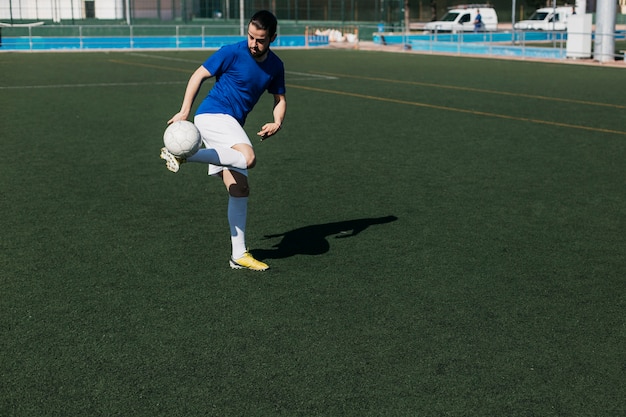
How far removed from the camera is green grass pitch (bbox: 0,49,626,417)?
418 cm

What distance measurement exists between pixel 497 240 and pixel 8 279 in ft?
12.5

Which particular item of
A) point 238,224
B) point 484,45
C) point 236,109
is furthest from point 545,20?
point 238,224

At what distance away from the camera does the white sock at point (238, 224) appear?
6.12m

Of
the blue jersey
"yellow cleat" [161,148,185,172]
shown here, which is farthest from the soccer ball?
the blue jersey

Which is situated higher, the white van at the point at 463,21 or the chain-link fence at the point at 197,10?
the chain-link fence at the point at 197,10

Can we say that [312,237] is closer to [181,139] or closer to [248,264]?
[248,264]

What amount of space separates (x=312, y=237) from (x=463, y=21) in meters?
49.8

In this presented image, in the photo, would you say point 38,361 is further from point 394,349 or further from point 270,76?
point 270,76

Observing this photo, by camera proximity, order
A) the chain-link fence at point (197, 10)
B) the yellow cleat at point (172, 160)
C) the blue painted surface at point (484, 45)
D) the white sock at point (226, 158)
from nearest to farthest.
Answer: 1. the yellow cleat at point (172, 160)
2. the white sock at point (226, 158)
3. the blue painted surface at point (484, 45)
4. the chain-link fence at point (197, 10)

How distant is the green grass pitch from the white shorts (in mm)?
929

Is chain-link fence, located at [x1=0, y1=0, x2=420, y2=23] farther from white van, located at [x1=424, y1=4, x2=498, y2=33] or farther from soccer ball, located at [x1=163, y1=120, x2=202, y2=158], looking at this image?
soccer ball, located at [x1=163, y1=120, x2=202, y2=158]

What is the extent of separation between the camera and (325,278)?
19.5 feet

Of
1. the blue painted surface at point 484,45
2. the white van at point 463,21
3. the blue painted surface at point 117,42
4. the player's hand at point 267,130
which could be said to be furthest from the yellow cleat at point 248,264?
the white van at point 463,21

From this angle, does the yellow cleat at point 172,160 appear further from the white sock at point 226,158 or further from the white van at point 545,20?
the white van at point 545,20
